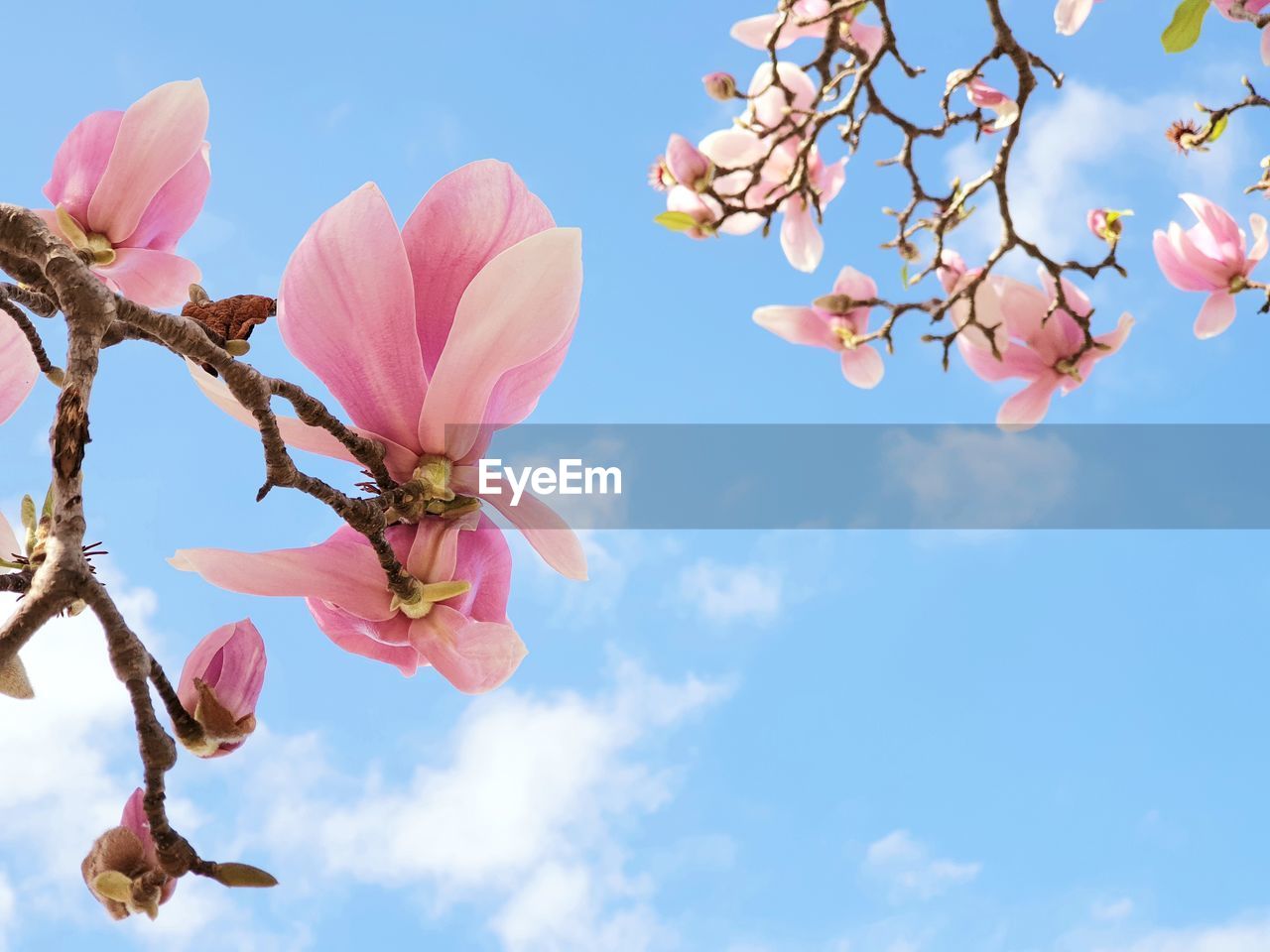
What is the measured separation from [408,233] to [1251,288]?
1979mm

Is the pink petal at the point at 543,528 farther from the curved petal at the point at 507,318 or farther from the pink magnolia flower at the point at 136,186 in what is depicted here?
the pink magnolia flower at the point at 136,186

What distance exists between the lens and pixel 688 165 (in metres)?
2.32

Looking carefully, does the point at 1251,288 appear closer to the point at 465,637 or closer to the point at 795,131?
the point at 795,131

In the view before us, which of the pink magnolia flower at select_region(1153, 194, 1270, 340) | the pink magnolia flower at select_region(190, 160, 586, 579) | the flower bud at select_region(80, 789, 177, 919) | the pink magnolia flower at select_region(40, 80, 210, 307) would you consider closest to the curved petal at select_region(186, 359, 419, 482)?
the pink magnolia flower at select_region(190, 160, 586, 579)

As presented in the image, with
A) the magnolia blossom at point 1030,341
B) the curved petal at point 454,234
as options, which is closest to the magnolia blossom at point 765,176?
the magnolia blossom at point 1030,341

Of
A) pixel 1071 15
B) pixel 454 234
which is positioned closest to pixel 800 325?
pixel 1071 15

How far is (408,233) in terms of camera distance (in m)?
0.77

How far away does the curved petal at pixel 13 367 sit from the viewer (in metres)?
0.90

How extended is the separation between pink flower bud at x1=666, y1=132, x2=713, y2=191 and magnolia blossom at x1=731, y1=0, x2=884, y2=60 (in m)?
0.24

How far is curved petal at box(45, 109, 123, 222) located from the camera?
1.07 metres

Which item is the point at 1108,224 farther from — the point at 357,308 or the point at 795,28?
the point at 357,308

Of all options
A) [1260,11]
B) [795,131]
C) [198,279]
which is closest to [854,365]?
[795,131]

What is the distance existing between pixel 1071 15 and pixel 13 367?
5.79 feet

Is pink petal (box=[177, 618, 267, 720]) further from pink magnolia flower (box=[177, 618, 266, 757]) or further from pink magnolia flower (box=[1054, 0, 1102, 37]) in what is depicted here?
pink magnolia flower (box=[1054, 0, 1102, 37])
